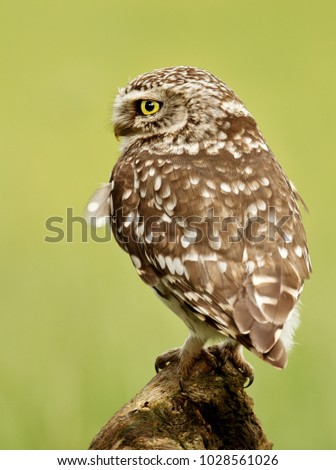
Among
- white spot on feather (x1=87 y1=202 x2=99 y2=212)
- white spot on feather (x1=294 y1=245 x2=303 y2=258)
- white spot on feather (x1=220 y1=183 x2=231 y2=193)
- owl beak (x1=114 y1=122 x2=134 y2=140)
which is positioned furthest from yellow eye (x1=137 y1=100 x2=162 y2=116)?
white spot on feather (x1=294 y1=245 x2=303 y2=258)

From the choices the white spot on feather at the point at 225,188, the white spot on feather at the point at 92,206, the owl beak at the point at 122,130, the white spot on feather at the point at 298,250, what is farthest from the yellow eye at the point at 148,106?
the white spot on feather at the point at 298,250

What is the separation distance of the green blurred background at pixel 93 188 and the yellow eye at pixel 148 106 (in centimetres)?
40

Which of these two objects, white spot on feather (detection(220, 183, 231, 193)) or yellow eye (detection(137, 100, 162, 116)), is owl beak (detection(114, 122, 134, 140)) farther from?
white spot on feather (detection(220, 183, 231, 193))

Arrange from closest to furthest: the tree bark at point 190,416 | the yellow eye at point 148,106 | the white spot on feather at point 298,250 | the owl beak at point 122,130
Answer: the tree bark at point 190,416, the white spot on feather at point 298,250, the yellow eye at point 148,106, the owl beak at point 122,130

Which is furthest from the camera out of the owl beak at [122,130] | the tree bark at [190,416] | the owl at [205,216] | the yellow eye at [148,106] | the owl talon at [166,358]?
the owl beak at [122,130]

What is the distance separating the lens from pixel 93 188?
8617mm

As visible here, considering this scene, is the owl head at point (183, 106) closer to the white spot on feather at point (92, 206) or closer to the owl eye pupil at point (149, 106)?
the owl eye pupil at point (149, 106)

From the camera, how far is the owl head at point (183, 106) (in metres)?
5.41

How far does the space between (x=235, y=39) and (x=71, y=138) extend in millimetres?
2858

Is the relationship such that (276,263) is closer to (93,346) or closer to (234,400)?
(234,400)

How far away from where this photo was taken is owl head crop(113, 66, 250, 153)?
17.7ft

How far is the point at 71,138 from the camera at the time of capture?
380 inches

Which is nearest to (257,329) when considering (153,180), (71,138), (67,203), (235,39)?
(153,180)

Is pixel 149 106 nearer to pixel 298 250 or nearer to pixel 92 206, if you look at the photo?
pixel 92 206
